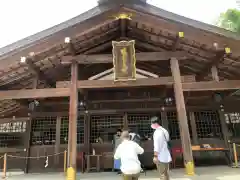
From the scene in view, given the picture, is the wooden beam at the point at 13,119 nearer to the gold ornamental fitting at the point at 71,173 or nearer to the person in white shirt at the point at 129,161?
the gold ornamental fitting at the point at 71,173

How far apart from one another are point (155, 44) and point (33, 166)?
7.62m

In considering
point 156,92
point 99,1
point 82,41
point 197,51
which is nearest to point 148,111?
point 156,92

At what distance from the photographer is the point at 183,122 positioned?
7.36m

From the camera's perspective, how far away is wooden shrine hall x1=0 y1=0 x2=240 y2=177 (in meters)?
7.71

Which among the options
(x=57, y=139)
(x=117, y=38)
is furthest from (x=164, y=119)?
(x=57, y=139)

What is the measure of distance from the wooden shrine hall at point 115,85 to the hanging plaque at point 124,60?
0.04 meters

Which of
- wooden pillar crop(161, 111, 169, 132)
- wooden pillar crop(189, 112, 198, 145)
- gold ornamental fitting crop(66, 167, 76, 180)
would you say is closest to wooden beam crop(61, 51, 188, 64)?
wooden pillar crop(161, 111, 169, 132)

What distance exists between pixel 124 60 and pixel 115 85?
959 mm

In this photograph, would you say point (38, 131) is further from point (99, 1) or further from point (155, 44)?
point (99, 1)

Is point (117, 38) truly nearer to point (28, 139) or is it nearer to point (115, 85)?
point (115, 85)

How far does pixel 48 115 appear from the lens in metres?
10.5

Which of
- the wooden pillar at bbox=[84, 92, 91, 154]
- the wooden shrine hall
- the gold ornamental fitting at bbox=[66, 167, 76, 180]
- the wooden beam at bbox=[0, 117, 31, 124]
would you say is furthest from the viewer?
the wooden beam at bbox=[0, 117, 31, 124]

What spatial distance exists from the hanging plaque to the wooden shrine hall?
4 centimetres

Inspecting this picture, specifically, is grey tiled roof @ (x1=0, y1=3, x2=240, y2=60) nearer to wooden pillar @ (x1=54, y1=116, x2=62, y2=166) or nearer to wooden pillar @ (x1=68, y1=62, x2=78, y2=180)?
wooden pillar @ (x1=68, y1=62, x2=78, y2=180)
